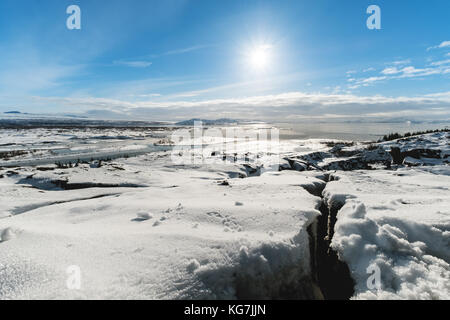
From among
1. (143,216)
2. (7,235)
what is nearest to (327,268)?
(143,216)

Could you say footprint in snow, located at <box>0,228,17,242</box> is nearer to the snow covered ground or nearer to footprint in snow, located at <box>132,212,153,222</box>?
the snow covered ground

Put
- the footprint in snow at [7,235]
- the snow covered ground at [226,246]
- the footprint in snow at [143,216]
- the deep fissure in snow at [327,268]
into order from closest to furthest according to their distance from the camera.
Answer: the snow covered ground at [226,246], the deep fissure in snow at [327,268], the footprint in snow at [7,235], the footprint in snow at [143,216]

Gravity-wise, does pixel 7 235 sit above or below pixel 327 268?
above

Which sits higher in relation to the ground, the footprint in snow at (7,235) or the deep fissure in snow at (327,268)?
the footprint in snow at (7,235)

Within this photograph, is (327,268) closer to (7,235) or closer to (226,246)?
(226,246)

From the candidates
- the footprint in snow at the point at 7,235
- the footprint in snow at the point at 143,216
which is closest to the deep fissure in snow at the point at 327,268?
the footprint in snow at the point at 143,216

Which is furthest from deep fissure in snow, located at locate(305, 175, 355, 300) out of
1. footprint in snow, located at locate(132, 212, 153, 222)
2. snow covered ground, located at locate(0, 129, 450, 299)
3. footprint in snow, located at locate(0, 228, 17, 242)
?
footprint in snow, located at locate(0, 228, 17, 242)

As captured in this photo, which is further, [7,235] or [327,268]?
[327,268]

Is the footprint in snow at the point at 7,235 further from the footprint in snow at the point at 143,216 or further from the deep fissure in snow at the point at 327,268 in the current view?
the deep fissure in snow at the point at 327,268

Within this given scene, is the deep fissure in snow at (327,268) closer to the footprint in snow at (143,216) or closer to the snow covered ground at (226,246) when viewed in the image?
the snow covered ground at (226,246)

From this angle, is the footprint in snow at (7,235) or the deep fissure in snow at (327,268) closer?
the deep fissure in snow at (327,268)

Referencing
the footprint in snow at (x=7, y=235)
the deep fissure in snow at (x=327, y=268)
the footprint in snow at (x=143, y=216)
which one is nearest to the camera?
the deep fissure in snow at (x=327, y=268)
